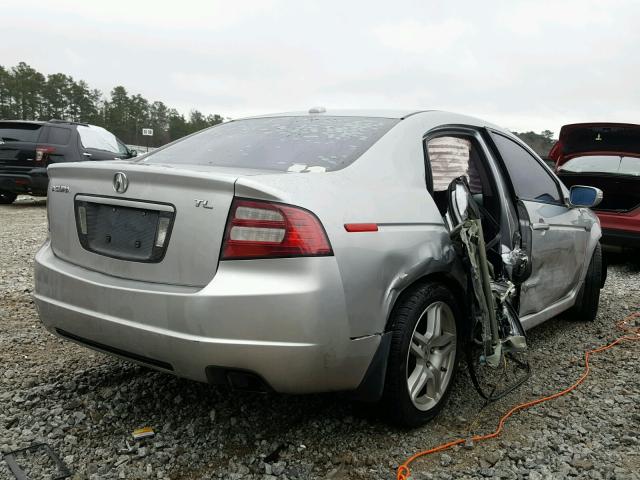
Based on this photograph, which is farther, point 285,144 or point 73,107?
point 73,107

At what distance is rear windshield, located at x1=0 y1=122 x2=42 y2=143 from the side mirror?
9590 mm

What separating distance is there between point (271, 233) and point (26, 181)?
9704 millimetres

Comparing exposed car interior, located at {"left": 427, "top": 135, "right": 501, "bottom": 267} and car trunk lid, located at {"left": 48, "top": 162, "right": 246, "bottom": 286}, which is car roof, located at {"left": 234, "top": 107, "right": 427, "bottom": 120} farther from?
car trunk lid, located at {"left": 48, "top": 162, "right": 246, "bottom": 286}

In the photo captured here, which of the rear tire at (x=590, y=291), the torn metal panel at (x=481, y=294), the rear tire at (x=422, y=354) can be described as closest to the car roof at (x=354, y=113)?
the torn metal panel at (x=481, y=294)

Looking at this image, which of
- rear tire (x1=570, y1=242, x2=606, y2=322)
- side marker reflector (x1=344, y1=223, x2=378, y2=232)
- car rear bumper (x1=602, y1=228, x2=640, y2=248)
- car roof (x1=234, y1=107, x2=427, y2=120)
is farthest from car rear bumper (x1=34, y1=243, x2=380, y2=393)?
car rear bumper (x1=602, y1=228, x2=640, y2=248)

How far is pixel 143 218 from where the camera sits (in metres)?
2.26

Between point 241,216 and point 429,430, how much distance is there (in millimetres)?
1370

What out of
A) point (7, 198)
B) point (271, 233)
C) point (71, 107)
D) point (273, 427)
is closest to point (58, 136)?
point (7, 198)

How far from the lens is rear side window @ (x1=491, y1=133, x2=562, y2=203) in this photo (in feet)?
11.5

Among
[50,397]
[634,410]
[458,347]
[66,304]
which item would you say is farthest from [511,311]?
[50,397]

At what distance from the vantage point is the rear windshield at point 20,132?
34.6 feet

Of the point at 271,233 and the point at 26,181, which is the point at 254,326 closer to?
the point at 271,233

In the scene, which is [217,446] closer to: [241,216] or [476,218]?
[241,216]

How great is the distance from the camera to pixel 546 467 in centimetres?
239
